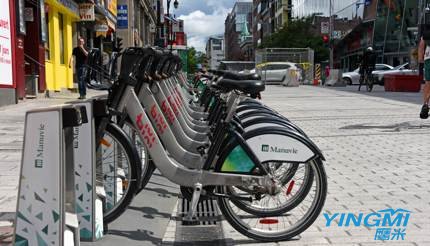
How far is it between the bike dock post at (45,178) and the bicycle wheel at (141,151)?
4.27 feet

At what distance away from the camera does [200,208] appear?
4723mm

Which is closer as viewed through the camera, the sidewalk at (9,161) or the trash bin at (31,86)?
the sidewalk at (9,161)

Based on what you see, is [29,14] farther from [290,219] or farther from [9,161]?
[290,219]

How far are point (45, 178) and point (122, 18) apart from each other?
4354 centimetres

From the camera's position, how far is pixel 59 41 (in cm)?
2244

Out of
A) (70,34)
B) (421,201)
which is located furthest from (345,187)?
(70,34)

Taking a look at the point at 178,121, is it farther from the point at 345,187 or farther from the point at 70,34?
the point at 70,34

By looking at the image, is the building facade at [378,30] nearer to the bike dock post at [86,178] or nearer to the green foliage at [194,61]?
the green foliage at [194,61]

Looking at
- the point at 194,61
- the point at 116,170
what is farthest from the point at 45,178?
the point at 194,61

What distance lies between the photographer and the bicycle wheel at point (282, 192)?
13.2ft

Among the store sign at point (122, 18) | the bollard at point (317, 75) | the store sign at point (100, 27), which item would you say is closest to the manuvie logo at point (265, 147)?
the store sign at point (100, 27)

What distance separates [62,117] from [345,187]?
12.2ft

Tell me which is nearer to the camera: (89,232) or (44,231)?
(44,231)

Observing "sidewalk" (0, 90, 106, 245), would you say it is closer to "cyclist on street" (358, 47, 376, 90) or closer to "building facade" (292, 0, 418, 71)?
"cyclist on street" (358, 47, 376, 90)
